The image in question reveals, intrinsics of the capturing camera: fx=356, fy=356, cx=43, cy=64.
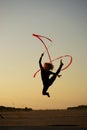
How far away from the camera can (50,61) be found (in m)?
19.8

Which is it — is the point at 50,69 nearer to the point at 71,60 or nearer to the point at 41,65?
the point at 41,65

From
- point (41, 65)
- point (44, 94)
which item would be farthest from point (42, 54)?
point (44, 94)

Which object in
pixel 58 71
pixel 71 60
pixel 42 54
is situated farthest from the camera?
pixel 71 60

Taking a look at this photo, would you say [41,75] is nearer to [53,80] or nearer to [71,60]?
[53,80]

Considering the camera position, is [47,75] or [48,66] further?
[47,75]

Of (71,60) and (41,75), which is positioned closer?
(41,75)

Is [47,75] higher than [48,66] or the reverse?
the reverse

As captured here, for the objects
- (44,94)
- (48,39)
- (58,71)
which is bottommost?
(44,94)

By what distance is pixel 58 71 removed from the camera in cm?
1923

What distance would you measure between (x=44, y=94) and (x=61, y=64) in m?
1.84

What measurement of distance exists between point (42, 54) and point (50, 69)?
0.88 metres

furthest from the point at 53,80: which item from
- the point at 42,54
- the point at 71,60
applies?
the point at 71,60

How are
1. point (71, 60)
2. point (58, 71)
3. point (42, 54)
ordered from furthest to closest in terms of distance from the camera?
point (71, 60) → point (58, 71) → point (42, 54)

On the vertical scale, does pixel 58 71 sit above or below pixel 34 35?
below
